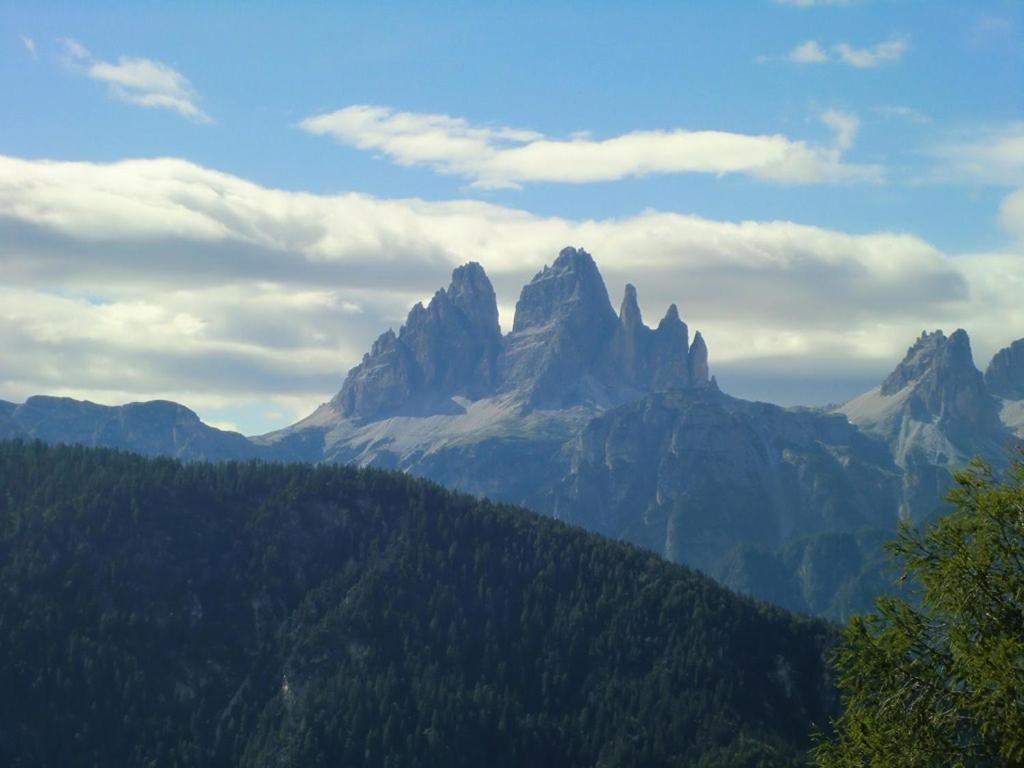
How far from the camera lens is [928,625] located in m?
43.2

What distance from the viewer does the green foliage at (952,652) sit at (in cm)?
4056

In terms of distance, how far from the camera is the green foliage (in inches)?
1597

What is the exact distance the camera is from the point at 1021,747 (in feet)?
131

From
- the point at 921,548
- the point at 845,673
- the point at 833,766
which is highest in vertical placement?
the point at 921,548

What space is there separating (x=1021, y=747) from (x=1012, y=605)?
401 cm

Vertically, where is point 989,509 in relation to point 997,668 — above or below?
above

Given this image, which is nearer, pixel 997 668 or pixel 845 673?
pixel 997 668

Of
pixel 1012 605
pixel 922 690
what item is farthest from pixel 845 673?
pixel 1012 605

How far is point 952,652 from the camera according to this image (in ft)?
136

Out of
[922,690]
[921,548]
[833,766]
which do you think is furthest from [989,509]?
[833,766]

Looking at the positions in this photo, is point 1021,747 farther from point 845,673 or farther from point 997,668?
point 845,673

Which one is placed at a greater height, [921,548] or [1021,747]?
[921,548]

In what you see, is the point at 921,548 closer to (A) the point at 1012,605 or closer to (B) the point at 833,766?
(A) the point at 1012,605

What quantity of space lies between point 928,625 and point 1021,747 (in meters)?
4.55
